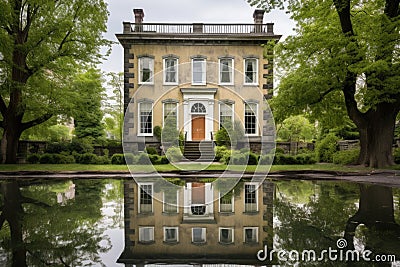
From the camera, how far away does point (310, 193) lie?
805 cm

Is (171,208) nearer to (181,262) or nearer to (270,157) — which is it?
(181,262)

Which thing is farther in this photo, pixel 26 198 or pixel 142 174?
pixel 142 174

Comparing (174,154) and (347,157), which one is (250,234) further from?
(347,157)

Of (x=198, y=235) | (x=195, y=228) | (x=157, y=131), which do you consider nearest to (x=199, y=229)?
(x=195, y=228)

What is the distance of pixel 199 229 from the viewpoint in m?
4.52

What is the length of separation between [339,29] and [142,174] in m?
10.7

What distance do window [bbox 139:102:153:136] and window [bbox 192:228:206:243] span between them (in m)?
18.1

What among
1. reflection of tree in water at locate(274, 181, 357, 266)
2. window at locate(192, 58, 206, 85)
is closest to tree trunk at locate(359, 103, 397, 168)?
reflection of tree in water at locate(274, 181, 357, 266)

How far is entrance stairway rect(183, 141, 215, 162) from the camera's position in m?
19.0

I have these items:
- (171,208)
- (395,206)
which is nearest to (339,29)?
(395,206)

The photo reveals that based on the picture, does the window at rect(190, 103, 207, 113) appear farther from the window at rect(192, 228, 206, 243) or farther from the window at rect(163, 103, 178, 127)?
the window at rect(192, 228, 206, 243)

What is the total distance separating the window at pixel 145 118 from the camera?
22219 mm

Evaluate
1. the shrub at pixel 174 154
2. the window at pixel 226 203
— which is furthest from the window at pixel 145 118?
the window at pixel 226 203

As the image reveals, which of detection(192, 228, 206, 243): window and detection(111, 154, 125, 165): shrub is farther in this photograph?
detection(111, 154, 125, 165): shrub
